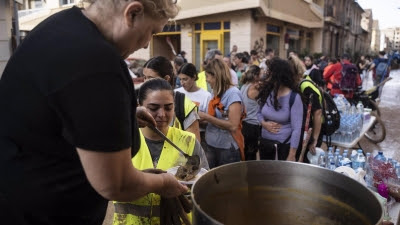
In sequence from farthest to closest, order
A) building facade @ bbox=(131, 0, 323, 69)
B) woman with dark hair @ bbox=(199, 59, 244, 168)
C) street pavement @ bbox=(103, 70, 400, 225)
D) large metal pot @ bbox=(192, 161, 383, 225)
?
building facade @ bbox=(131, 0, 323, 69), street pavement @ bbox=(103, 70, 400, 225), woman with dark hair @ bbox=(199, 59, 244, 168), large metal pot @ bbox=(192, 161, 383, 225)

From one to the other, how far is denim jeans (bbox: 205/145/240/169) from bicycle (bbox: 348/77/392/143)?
14.7 feet

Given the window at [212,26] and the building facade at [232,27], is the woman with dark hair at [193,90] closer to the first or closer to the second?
the building facade at [232,27]

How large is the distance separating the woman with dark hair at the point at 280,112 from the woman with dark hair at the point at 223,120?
361 millimetres

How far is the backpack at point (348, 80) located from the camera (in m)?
8.17

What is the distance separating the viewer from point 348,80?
8.20 meters

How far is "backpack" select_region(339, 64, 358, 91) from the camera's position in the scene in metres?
8.17

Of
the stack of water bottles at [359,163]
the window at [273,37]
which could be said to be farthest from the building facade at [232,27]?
the stack of water bottles at [359,163]

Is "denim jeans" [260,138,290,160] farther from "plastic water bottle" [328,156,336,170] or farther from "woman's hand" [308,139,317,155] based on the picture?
"plastic water bottle" [328,156,336,170]

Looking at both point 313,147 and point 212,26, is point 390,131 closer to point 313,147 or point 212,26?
point 313,147

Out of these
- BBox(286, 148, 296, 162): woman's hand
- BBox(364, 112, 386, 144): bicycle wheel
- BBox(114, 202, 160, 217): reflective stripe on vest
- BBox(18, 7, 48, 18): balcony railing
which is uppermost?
BBox(18, 7, 48, 18): balcony railing

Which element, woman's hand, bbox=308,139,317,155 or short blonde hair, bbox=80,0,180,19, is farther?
woman's hand, bbox=308,139,317,155

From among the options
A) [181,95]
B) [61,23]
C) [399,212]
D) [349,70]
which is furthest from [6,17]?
[349,70]

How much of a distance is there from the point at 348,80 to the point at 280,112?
16.6ft

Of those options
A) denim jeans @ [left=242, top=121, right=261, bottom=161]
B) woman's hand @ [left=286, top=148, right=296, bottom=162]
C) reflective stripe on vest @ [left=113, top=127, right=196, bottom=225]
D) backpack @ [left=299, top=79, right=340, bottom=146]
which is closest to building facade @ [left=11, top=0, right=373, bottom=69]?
denim jeans @ [left=242, top=121, right=261, bottom=161]
